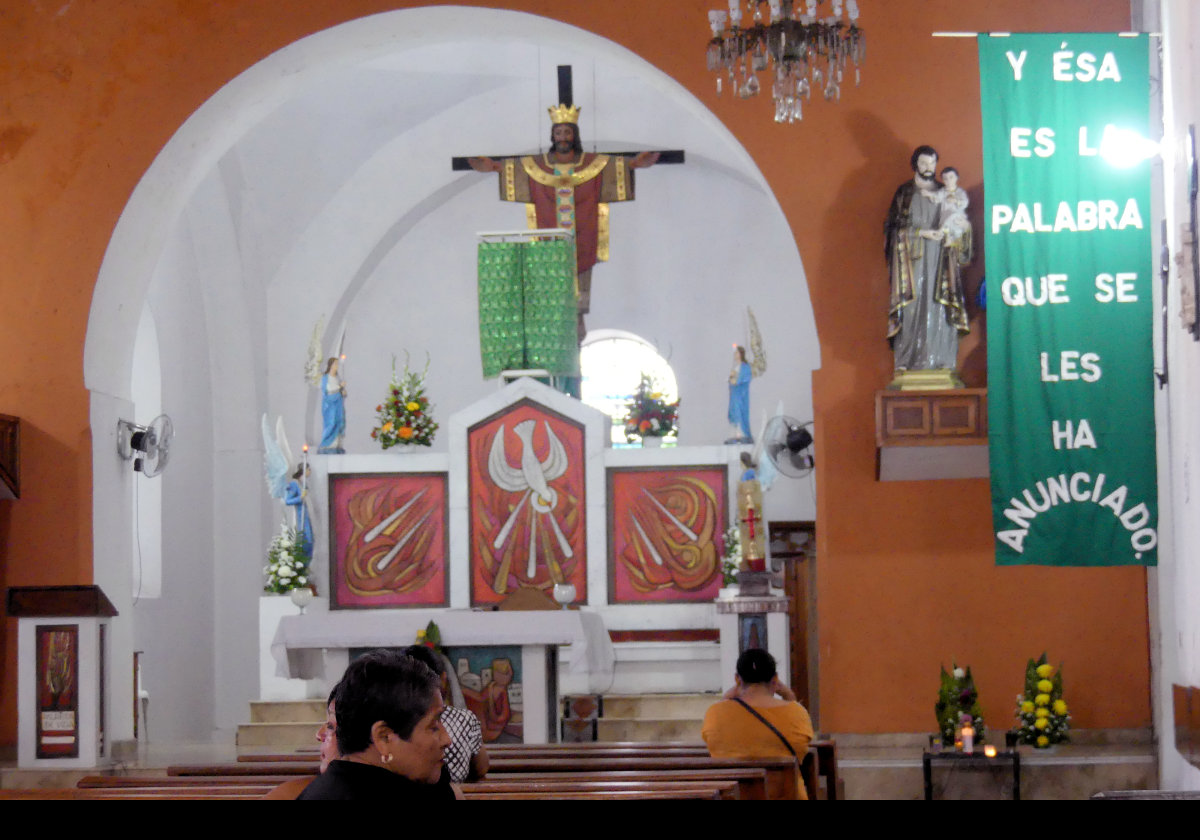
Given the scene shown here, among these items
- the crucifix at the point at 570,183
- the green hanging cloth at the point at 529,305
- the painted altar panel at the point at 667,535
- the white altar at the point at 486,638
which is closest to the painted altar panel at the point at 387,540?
the green hanging cloth at the point at 529,305

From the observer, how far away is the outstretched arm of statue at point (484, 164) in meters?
14.1

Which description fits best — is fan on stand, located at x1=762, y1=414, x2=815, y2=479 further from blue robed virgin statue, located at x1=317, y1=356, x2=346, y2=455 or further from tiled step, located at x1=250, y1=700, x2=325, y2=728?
tiled step, located at x1=250, y1=700, x2=325, y2=728

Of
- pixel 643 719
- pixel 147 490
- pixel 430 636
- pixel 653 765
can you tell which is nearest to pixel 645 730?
pixel 643 719

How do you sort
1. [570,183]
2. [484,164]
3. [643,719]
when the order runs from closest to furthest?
1. [643,719]
2. [570,183]
3. [484,164]

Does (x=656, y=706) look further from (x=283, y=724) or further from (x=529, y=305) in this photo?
(x=529, y=305)

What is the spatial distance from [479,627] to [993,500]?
339cm

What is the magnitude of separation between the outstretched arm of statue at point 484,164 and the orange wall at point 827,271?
4999mm

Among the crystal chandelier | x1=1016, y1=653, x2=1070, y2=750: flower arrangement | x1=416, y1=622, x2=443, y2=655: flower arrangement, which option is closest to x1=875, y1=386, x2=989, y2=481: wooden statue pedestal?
x1=1016, y1=653, x2=1070, y2=750: flower arrangement

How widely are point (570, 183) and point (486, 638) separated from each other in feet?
19.9

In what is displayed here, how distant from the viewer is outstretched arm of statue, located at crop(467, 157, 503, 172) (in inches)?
553

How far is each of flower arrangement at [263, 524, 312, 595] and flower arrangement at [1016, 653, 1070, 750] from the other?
5.49 meters

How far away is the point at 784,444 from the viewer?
1088cm

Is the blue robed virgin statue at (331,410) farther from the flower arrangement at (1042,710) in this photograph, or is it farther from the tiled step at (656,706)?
the flower arrangement at (1042,710)

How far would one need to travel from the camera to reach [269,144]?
14414 millimetres
